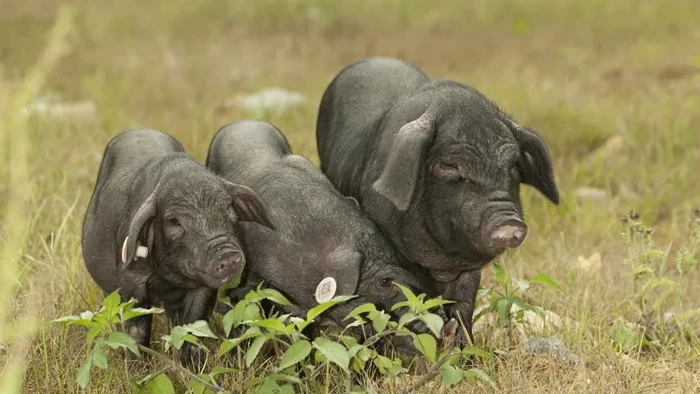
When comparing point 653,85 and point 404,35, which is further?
point 404,35

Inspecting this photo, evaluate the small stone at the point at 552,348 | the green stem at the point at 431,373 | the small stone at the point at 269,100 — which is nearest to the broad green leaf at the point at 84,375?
the green stem at the point at 431,373

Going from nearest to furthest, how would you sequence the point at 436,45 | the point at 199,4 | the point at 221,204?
the point at 221,204 → the point at 436,45 → the point at 199,4

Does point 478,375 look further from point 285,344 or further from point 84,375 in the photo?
point 84,375

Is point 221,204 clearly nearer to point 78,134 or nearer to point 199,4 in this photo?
point 78,134

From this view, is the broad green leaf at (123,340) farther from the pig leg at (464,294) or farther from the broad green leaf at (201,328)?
the pig leg at (464,294)

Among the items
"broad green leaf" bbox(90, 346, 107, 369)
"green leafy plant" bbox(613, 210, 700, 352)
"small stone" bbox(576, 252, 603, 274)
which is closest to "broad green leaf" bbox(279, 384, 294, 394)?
"broad green leaf" bbox(90, 346, 107, 369)

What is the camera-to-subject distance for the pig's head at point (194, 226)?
429 cm

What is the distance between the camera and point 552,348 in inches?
187

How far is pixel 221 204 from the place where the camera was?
4.48 metres

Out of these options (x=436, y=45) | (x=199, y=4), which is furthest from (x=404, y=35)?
(x=199, y=4)

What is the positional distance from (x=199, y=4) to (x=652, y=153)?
595cm

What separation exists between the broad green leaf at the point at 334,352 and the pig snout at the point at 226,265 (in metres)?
0.54

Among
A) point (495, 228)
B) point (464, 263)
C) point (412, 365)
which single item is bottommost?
point (412, 365)

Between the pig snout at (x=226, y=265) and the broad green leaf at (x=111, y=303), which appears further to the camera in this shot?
the pig snout at (x=226, y=265)
